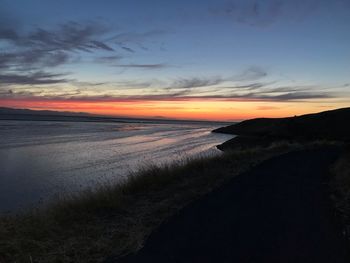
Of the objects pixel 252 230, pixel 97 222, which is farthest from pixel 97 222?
pixel 252 230

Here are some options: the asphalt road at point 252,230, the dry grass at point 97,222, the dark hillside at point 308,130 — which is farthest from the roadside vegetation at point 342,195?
the dark hillside at point 308,130

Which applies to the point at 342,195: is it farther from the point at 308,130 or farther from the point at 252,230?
the point at 308,130

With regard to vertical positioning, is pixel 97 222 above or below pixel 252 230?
below

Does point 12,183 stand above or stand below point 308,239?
below

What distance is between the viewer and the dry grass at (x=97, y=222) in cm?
694

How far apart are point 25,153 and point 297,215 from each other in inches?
972

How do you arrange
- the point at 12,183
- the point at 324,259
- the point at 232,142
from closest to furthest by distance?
1. the point at 324,259
2. the point at 12,183
3. the point at 232,142

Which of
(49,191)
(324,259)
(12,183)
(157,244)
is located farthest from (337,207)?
(12,183)

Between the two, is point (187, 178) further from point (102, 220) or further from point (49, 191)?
point (102, 220)

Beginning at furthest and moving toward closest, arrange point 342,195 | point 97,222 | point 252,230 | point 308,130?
point 308,130 < point 342,195 < point 97,222 < point 252,230

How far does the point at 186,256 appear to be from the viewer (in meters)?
6.48

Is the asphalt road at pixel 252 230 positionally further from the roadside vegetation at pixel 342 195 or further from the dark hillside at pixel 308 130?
the dark hillside at pixel 308 130

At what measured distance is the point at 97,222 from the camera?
902 cm

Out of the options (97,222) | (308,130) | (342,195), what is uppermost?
(308,130)
